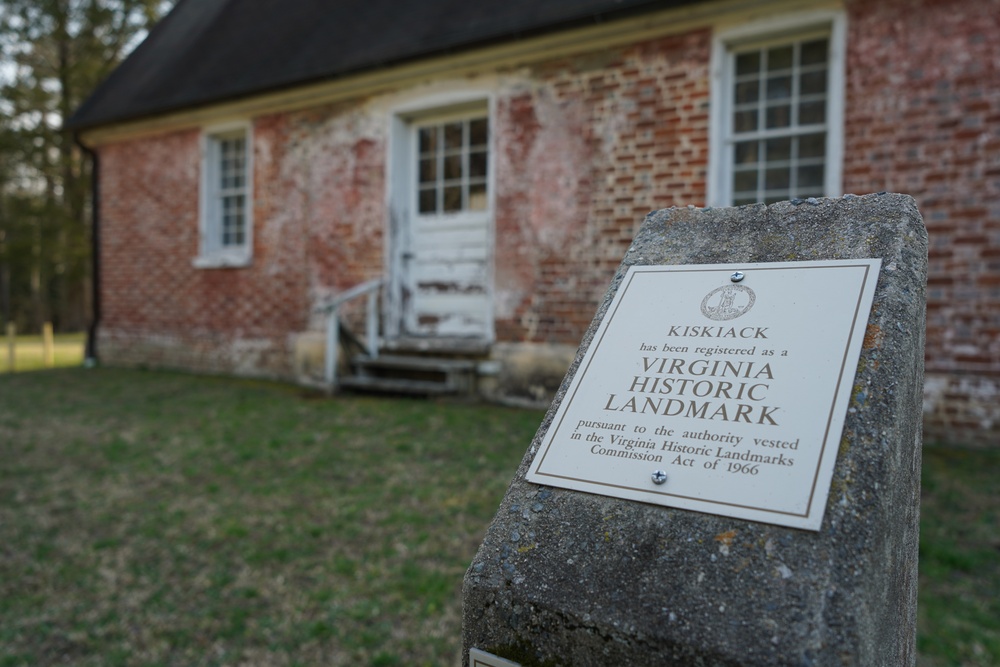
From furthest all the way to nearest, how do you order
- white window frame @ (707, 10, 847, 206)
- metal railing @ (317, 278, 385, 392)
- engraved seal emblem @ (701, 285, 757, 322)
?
1. metal railing @ (317, 278, 385, 392)
2. white window frame @ (707, 10, 847, 206)
3. engraved seal emblem @ (701, 285, 757, 322)

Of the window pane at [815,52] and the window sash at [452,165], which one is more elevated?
the window pane at [815,52]

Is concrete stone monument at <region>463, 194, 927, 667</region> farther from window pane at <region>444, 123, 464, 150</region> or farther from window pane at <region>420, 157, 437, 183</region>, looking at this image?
window pane at <region>420, 157, 437, 183</region>

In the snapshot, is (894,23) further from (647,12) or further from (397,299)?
(397,299)

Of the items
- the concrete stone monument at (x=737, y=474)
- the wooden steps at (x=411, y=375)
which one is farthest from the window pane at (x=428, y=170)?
the concrete stone monument at (x=737, y=474)

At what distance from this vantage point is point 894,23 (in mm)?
5652

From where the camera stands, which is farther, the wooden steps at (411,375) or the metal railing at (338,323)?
the metal railing at (338,323)

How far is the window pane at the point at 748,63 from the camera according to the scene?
6434 millimetres

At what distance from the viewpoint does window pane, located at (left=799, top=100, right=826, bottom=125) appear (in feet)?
20.2

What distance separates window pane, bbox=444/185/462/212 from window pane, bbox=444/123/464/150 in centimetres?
46

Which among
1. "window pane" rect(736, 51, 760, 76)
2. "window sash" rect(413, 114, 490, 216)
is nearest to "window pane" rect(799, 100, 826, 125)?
"window pane" rect(736, 51, 760, 76)

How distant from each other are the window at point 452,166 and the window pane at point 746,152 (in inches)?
106

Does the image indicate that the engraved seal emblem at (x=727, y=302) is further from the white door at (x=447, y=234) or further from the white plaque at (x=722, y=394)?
the white door at (x=447, y=234)

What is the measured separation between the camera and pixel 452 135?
831 centimetres

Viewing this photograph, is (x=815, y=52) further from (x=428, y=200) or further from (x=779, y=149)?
(x=428, y=200)
